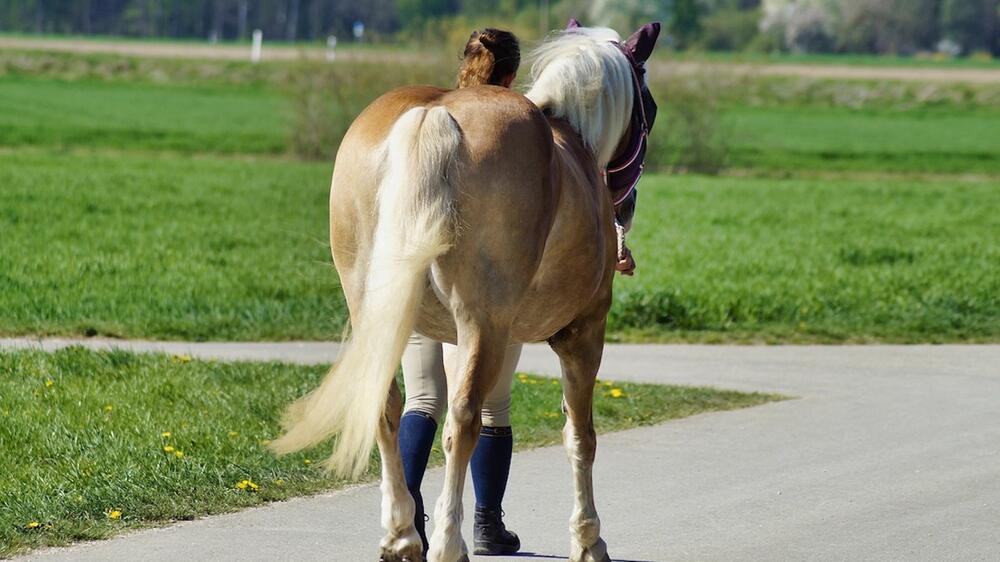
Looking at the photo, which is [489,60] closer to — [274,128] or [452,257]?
[452,257]

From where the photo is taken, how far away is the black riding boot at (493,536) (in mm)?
5211

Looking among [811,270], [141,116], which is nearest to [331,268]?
[811,270]

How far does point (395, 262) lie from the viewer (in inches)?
164

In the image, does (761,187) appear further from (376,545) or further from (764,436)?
A: (376,545)

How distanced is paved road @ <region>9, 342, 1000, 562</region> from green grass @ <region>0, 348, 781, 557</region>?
0.20 m

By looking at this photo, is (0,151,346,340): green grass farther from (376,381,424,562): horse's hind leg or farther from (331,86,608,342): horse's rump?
(331,86,608,342): horse's rump

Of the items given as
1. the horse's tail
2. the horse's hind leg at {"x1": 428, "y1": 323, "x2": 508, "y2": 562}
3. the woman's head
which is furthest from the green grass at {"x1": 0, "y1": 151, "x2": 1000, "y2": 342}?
the horse's hind leg at {"x1": 428, "y1": 323, "x2": 508, "y2": 562}

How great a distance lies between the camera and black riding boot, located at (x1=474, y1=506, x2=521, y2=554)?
5.21 metres

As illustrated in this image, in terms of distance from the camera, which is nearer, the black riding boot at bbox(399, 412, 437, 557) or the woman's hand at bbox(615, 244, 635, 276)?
the black riding boot at bbox(399, 412, 437, 557)

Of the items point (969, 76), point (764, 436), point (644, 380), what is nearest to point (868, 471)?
point (764, 436)

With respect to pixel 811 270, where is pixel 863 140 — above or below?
below

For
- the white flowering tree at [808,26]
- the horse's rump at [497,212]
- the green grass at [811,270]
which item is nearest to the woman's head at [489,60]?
the horse's rump at [497,212]

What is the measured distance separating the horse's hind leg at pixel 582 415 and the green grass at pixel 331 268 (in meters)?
5.36

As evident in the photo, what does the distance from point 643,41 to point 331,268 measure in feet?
23.4
